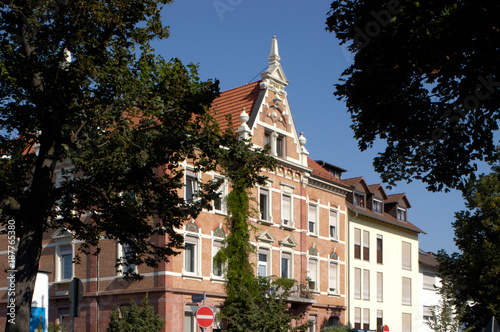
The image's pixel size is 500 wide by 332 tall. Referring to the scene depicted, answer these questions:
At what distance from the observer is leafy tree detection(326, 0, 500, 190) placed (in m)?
12.5

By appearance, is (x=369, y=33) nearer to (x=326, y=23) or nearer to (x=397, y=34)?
(x=397, y=34)

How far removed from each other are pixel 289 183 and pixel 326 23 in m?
27.5

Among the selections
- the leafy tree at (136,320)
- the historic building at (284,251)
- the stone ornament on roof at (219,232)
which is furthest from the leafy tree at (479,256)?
the leafy tree at (136,320)

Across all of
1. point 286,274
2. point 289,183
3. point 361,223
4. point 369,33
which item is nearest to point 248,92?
point 289,183

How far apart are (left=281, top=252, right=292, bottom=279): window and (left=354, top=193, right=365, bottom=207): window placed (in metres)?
10.8

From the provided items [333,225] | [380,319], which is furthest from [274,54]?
[380,319]

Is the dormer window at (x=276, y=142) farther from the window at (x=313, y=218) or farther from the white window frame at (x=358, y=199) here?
the white window frame at (x=358, y=199)

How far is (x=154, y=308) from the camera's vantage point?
33.6m

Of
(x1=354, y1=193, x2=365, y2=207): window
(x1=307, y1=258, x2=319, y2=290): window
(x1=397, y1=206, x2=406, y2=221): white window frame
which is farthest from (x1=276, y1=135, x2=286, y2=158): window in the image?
(x1=397, y1=206, x2=406, y2=221): white window frame

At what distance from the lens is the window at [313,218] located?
1726 inches

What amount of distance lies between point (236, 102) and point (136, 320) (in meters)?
15.1

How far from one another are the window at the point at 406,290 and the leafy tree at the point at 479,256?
19.4 m

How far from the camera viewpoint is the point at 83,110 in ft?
57.9

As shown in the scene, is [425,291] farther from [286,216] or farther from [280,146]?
[280,146]
